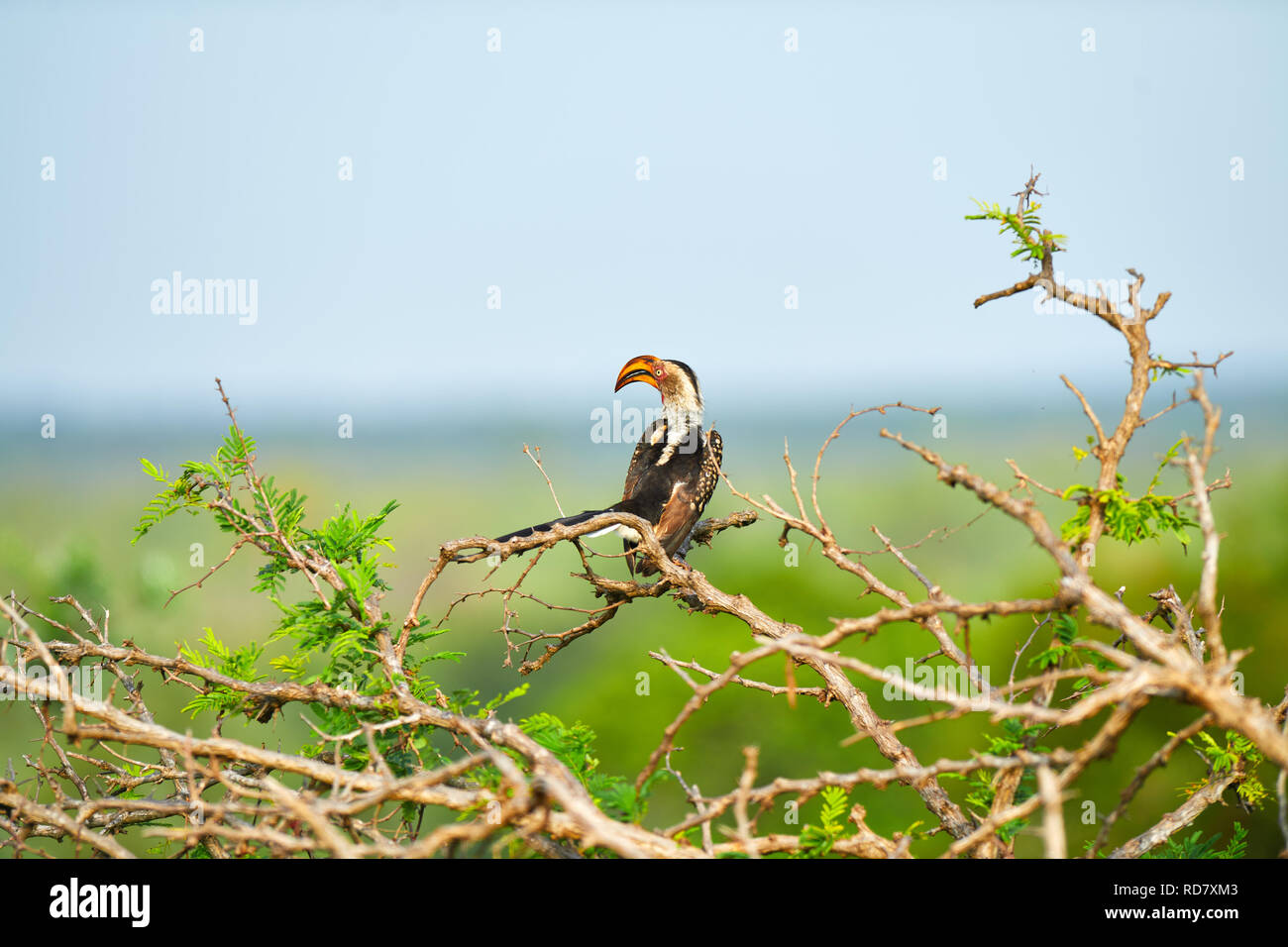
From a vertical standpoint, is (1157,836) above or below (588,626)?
below

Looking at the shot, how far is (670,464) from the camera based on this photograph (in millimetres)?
7086

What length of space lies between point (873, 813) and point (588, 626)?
64.3 ft

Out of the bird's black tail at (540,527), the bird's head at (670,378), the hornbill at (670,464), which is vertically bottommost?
the bird's black tail at (540,527)

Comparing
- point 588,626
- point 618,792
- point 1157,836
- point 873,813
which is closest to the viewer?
point 618,792

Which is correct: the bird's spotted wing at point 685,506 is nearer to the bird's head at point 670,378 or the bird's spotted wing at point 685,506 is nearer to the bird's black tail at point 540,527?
the bird's head at point 670,378

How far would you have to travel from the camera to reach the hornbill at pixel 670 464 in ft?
21.6

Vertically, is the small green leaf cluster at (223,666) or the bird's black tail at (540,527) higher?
the bird's black tail at (540,527)

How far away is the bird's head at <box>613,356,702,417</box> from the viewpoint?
303 inches

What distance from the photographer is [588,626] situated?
468 cm

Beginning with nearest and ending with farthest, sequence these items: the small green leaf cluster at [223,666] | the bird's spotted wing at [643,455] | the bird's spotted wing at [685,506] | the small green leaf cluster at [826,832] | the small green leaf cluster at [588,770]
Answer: the small green leaf cluster at [826,832] → the small green leaf cluster at [588,770] → the small green leaf cluster at [223,666] → the bird's spotted wing at [685,506] → the bird's spotted wing at [643,455]

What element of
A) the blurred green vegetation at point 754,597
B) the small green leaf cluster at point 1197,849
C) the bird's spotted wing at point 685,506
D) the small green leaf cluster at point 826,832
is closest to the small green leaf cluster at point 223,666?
the blurred green vegetation at point 754,597
